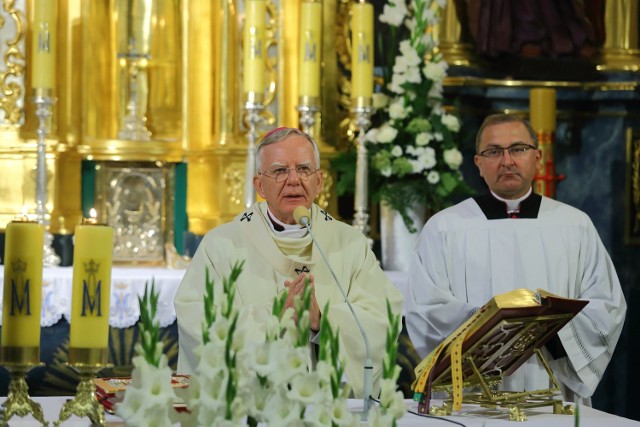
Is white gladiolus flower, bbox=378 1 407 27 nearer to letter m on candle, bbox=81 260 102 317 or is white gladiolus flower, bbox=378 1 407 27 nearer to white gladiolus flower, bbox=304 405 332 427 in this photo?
letter m on candle, bbox=81 260 102 317

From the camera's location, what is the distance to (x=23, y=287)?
9.11 feet

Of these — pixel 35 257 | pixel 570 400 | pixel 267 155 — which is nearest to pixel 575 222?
pixel 570 400

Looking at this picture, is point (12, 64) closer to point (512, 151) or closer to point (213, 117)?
point (213, 117)

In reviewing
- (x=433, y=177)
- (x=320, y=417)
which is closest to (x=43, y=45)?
(x=433, y=177)

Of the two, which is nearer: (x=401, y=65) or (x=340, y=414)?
(x=340, y=414)

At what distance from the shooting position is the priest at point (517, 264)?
4664 millimetres

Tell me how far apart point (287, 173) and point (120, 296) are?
8.25ft

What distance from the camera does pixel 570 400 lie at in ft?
15.5

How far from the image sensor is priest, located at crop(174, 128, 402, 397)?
425 cm

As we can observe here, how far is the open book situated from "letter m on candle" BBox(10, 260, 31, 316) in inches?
56.2

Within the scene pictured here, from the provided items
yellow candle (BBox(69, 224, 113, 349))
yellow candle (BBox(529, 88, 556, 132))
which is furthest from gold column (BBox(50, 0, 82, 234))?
yellow candle (BBox(69, 224, 113, 349))

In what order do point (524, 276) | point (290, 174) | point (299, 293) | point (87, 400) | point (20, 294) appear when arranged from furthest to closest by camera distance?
point (524, 276), point (290, 174), point (299, 293), point (87, 400), point (20, 294)

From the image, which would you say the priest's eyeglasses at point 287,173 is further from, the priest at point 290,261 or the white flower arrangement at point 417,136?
the white flower arrangement at point 417,136

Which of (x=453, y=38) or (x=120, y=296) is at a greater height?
(x=453, y=38)
